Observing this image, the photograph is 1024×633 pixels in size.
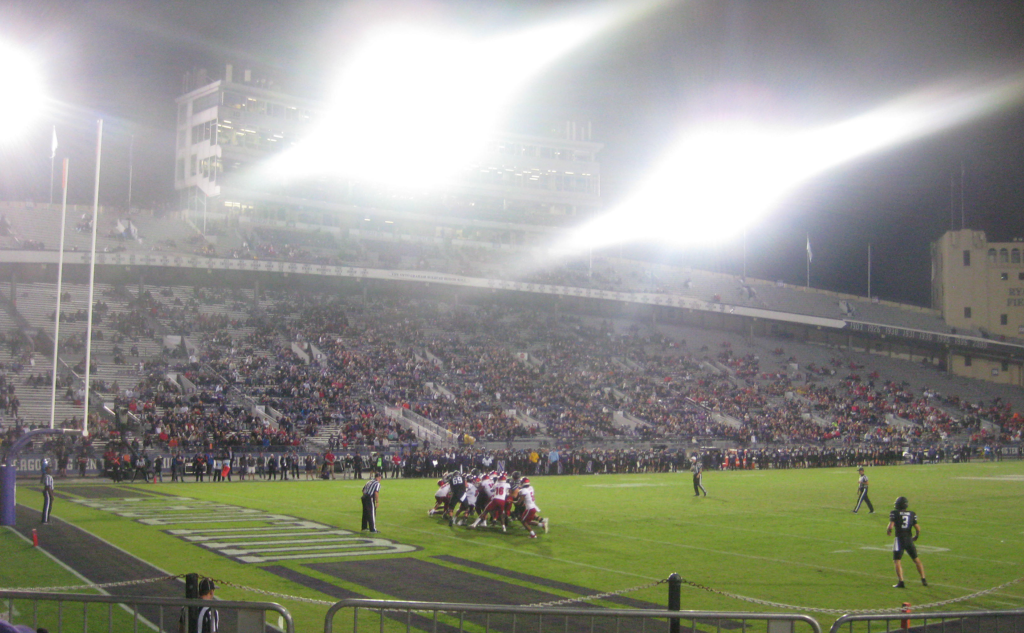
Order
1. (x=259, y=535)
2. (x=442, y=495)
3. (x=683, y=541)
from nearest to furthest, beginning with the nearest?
(x=259, y=535) → (x=683, y=541) → (x=442, y=495)

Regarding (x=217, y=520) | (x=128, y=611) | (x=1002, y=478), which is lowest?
(x=1002, y=478)

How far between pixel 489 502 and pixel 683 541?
4.41 m

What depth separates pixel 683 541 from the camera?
18594 millimetres

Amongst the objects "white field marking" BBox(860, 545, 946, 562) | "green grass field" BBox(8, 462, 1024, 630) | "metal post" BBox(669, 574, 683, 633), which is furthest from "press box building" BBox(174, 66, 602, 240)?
"metal post" BBox(669, 574, 683, 633)

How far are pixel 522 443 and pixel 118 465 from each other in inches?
752

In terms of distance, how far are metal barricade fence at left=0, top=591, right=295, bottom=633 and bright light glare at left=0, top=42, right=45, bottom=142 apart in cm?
4830

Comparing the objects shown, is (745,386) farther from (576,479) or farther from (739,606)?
(739,606)

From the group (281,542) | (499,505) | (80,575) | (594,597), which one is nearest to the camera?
(594,597)

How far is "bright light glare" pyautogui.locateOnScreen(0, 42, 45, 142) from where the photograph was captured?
5216cm

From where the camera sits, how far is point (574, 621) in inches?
440

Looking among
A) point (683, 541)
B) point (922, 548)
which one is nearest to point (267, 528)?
point (683, 541)

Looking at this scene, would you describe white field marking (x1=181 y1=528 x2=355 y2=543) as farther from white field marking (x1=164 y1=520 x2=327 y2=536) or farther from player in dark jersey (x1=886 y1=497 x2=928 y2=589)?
player in dark jersey (x1=886 y1=497 x2=928 y2=589)

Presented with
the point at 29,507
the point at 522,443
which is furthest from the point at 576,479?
the point at 29,507

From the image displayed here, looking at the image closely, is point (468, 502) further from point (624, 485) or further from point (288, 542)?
point (624, 485)
